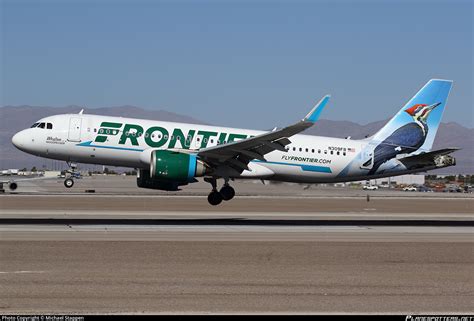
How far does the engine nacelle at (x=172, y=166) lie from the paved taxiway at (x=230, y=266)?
356 centimetres

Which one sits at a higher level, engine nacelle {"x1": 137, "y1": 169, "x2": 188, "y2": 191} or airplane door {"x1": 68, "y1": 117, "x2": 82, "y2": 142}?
airplane door {"x1": 68, "y1": 117, "x2": 82, "y2": 142}

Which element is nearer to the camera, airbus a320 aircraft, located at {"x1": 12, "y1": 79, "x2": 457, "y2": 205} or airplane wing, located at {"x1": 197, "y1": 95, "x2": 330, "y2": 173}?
airplane wing, located at {"x1": 197, "y1": 95, "x2": 330, "y2": 173}

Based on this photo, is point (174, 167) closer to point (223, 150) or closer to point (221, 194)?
point (223, 150)

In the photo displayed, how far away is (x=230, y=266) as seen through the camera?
1794cm

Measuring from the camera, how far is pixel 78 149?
1496 inches

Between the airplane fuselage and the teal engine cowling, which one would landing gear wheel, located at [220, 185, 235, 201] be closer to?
the airplane fuselage

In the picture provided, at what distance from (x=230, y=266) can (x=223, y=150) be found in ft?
58.9

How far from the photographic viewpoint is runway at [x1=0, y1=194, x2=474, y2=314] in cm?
1363

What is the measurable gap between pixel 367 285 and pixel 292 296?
7.03ft

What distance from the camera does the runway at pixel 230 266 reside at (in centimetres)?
1363

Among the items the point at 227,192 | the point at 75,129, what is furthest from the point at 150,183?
the point at 75,129

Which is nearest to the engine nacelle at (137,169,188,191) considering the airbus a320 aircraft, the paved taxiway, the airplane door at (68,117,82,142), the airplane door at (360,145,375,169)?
the airbus a320 aircraft

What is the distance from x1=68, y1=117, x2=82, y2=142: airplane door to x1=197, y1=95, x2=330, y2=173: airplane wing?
669 centimetres

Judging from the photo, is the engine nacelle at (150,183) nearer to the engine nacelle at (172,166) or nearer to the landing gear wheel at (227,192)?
the engine nacelle at (172,166)
